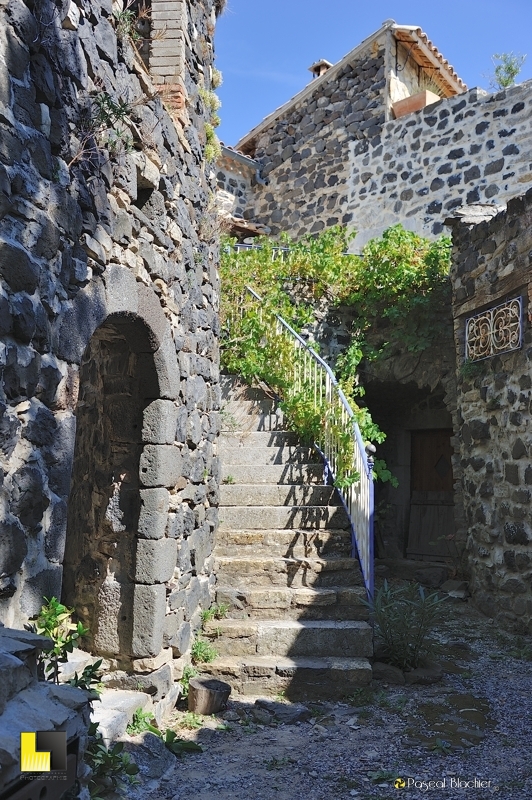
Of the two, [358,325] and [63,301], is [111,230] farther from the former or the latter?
[358,325]

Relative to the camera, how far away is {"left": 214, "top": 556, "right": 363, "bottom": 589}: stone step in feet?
17.9

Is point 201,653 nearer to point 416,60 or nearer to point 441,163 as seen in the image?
point 441,163

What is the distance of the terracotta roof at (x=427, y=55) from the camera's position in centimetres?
1112

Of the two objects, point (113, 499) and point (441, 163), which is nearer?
point (113, 499)

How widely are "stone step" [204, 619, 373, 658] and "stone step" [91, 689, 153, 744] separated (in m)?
0.99

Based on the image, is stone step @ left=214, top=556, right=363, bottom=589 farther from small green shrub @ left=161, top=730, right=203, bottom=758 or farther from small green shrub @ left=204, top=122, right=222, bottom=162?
small green shrub @ left=204, top=122, right=222, bottom=162

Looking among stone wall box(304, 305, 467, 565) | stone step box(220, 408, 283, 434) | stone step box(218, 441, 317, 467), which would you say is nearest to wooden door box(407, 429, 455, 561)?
stone wall box(304, 305, 467, 565)

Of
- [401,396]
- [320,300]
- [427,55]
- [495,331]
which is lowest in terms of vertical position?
[401,396]

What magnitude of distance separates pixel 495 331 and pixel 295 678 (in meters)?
3.54

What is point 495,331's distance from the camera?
6.41 meters

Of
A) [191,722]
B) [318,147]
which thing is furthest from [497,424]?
[318,147]

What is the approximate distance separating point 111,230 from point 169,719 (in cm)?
281

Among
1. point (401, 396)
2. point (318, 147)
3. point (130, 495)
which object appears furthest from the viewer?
point (318, 147)

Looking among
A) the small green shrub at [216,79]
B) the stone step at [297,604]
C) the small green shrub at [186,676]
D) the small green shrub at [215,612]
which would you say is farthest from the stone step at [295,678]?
the small green shrub at [216,79]
